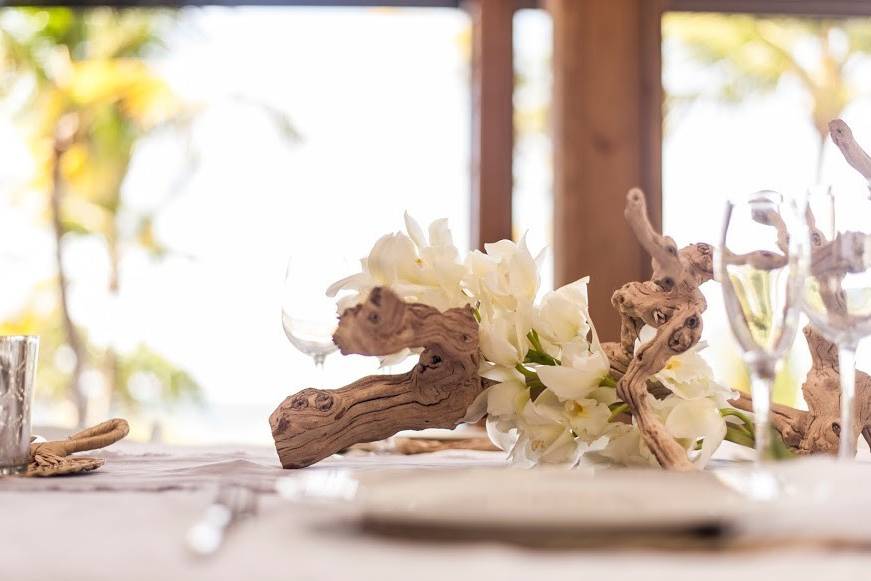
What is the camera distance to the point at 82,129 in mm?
9273

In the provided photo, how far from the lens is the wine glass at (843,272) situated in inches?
26.9

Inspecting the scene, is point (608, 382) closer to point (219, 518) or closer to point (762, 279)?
point (762, 279)

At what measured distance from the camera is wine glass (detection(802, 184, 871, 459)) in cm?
68

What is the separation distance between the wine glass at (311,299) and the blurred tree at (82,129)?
851cm

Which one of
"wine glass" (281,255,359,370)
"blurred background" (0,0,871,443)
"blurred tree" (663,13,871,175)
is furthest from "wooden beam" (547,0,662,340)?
"blurred tree" (663,13,871,175)

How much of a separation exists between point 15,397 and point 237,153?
10.2 meters

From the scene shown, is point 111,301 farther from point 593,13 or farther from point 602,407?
point 602,407

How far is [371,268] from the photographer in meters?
0.82

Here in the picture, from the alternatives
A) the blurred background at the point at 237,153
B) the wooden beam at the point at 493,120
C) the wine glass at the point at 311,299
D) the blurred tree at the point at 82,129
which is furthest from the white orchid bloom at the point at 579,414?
the blurred tree at the point at 82,129

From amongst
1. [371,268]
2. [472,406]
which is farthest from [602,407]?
[371,268]

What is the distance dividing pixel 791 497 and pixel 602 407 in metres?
0.32

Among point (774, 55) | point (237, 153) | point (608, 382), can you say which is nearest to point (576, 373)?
point (608, 382)

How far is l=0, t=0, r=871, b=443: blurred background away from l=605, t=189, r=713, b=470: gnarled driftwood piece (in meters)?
6.81

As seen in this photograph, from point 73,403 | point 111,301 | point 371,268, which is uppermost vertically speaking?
point 371,268
